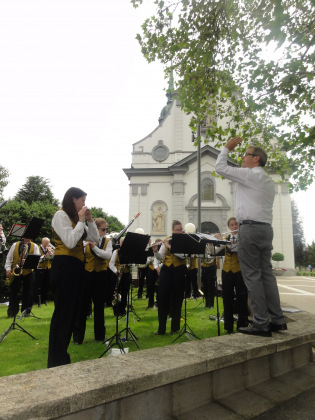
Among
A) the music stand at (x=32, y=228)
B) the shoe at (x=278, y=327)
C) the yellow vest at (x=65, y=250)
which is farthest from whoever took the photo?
the music stand at (x=32, y=228)

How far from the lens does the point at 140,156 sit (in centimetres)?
3388

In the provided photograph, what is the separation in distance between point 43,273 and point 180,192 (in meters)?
21.7

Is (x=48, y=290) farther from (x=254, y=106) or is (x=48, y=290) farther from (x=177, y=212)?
(x=177, y=212)

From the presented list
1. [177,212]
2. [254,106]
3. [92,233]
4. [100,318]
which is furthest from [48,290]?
[177,212]

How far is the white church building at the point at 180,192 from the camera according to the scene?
30.8 meters

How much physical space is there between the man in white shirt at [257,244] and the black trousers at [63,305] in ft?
6.98

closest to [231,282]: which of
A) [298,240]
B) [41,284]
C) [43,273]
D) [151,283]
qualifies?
[151,283]

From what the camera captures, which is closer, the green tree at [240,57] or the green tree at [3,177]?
the green tree at [240,57]

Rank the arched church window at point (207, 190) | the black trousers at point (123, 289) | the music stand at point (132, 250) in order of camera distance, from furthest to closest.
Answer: the arched church window at point (207, 190)
the black trousers at point (123, 289)
the music stand at point (132, 250)

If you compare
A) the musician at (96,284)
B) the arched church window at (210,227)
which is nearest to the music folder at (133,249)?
the musician at (96,284)

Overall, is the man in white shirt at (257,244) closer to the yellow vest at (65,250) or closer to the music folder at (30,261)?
the yellow vest at (65,250)

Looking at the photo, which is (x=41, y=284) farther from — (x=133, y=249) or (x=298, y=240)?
(x=298, y=240)

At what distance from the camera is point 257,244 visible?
3615mm

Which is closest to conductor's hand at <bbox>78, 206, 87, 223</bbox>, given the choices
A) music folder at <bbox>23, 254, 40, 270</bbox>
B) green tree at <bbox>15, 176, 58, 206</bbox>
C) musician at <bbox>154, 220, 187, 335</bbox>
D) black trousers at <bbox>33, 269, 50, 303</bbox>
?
musician at <bbox>154, 220, 187, 335</bbox>
